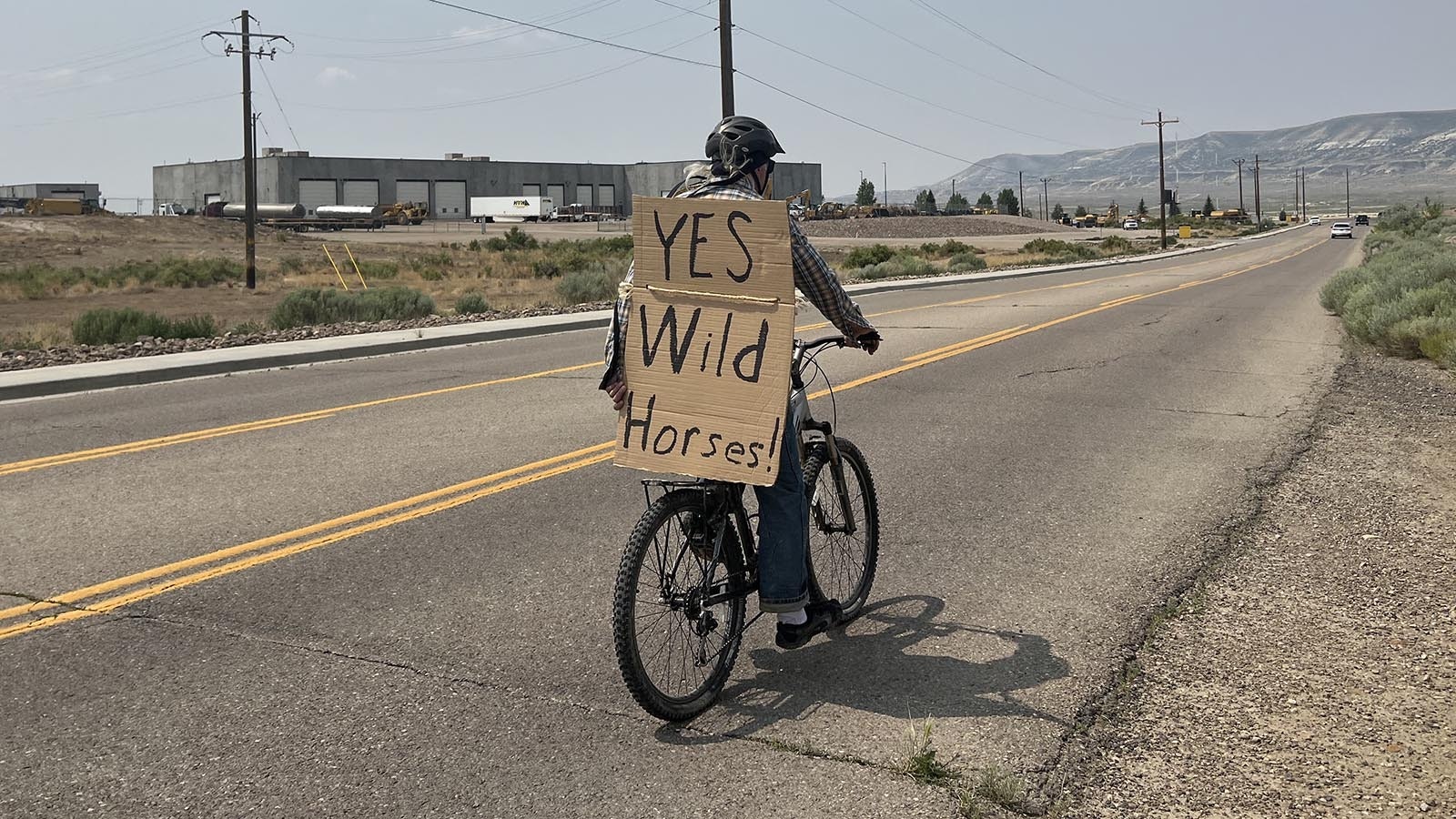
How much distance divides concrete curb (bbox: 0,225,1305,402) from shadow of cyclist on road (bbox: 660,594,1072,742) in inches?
432

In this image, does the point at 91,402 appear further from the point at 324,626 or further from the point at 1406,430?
the point at 1406,430

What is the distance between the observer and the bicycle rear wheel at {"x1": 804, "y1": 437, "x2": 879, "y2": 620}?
5.02m

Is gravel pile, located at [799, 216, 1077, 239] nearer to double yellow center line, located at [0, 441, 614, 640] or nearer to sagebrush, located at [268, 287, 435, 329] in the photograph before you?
sagebrush, located at [268, 287, 435, 329]

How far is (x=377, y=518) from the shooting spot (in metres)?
7.14

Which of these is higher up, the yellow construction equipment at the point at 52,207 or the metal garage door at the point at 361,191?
the metal garage door at the point at 361,191

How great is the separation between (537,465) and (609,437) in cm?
115

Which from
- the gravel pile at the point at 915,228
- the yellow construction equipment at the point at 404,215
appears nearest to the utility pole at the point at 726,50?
the gravel pile at the point at 915,228

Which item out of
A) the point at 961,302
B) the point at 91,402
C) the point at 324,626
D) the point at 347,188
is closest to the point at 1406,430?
the point at 324,626

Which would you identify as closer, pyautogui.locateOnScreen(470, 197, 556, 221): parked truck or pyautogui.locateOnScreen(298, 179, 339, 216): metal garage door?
pyautogui.locateOnScreen(470, 197, 556, 221): parked truck

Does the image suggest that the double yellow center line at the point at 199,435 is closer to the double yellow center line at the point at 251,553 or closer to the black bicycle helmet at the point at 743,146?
the double yellow center line at the point at 251,553

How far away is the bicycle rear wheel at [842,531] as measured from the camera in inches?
197

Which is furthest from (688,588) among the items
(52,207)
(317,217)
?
(317,217)

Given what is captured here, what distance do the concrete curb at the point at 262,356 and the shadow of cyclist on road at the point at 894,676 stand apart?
1098cm

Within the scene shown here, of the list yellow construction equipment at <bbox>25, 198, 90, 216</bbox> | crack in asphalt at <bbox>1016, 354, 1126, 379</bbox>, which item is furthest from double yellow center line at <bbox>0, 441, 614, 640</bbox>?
yellow construction equipment at <bbox>25, 198, 90, 216</bbox>
